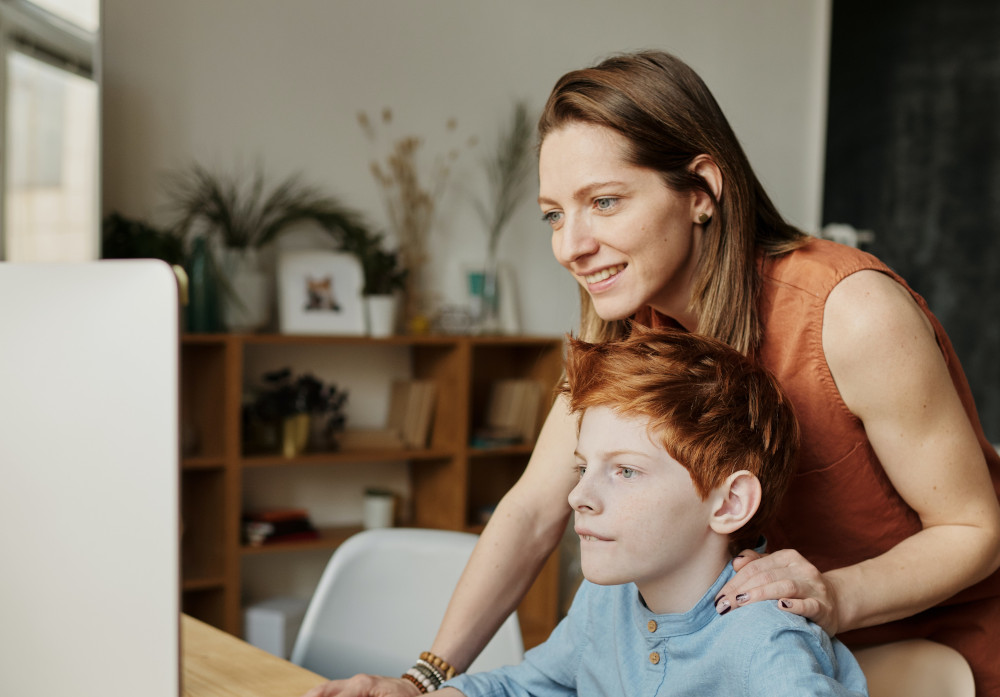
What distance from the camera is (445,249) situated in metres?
3.99

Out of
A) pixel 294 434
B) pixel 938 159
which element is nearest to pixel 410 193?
pixel 294 434

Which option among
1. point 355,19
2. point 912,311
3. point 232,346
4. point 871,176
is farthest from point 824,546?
point 871,176

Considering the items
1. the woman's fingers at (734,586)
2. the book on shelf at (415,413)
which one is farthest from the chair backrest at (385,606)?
the book on shelf at (415,413)

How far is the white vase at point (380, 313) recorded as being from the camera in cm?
355

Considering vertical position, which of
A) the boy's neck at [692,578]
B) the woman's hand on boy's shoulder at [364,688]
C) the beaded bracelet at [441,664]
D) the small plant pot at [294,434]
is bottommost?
the small plant pot at [294,434]

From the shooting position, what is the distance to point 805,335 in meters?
1.13

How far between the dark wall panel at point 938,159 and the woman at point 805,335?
125 inches

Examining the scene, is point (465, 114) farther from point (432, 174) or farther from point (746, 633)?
point (746, 633)

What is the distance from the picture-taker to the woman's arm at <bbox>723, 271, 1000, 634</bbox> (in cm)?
107

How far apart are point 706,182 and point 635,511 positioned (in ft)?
1.49

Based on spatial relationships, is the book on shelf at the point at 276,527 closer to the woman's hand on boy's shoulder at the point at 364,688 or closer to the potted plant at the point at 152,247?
the potted plant at the point at 152,247

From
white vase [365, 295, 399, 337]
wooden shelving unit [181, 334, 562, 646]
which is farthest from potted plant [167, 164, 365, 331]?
white vase [365, 295, 399, 337]

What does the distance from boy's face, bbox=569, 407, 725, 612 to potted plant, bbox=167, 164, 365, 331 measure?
263 cm

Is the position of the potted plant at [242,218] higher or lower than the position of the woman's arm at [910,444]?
higher
